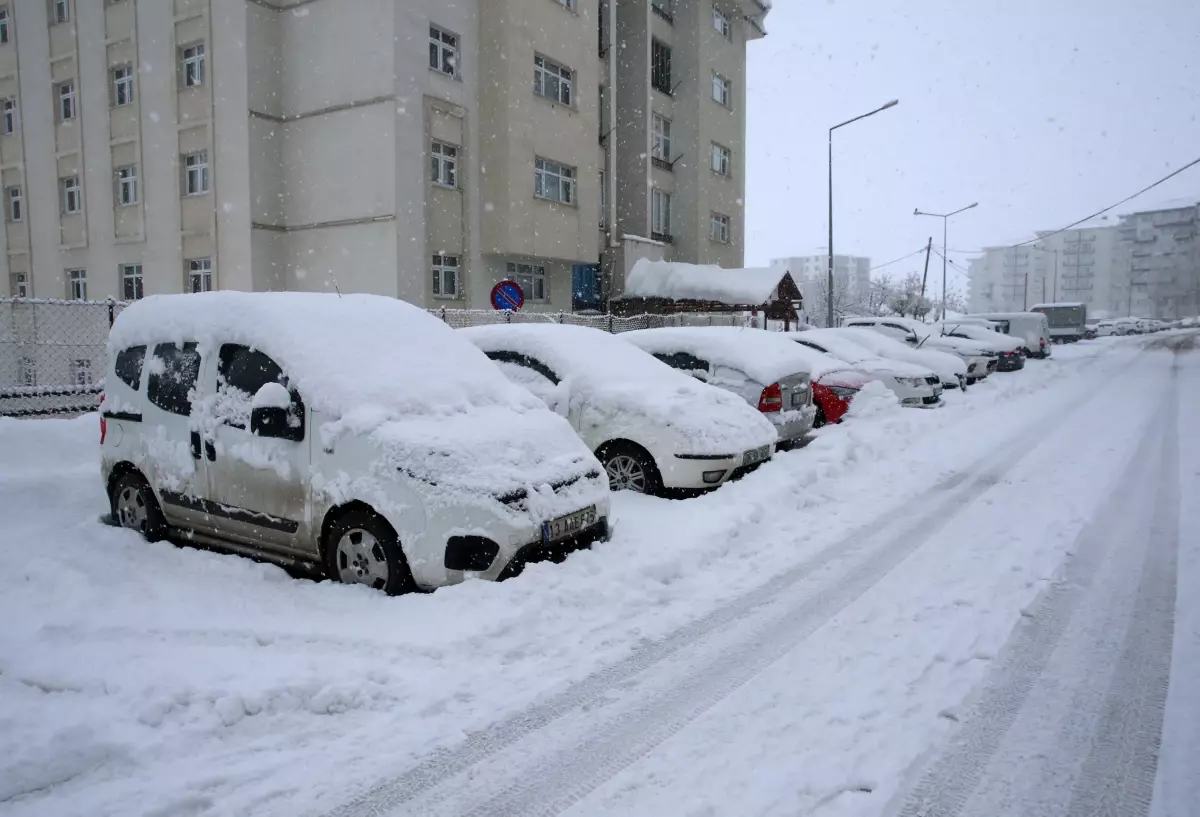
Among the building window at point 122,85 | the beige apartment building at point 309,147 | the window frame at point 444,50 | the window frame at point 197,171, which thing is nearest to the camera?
the beige apartment building at point 309,147

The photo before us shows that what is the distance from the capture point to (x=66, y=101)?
26328 mm

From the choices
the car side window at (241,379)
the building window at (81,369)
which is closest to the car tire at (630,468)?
the car side window at (241,379)

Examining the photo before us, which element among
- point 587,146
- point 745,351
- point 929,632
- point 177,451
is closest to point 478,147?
point 587,146

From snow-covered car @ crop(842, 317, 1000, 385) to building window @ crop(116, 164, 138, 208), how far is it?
22.1 meters

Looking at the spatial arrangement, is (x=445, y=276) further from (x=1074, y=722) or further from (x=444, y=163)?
(x=1074, y=722)

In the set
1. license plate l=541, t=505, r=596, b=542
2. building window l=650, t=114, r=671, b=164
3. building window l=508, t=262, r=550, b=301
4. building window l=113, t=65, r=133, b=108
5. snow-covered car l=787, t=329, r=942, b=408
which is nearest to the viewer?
license plate l=541, t=505, r=596, b=542

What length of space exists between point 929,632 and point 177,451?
512 cm

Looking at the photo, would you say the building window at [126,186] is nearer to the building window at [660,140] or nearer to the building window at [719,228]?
the building window at [660,140]

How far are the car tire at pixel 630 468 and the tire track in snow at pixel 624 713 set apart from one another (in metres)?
1.98

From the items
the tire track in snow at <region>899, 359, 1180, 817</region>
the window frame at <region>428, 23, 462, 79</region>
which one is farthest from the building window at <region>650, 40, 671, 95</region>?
the tire track in snow at <region>899, 359, 1180, 817</region>

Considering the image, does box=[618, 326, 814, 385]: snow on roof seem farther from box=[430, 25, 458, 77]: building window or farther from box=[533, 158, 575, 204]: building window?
box=[430, 25, 458, 77]: building window

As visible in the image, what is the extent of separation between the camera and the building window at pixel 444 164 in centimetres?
2166

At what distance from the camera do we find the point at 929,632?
4258 millimetres

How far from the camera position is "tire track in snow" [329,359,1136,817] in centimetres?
291
